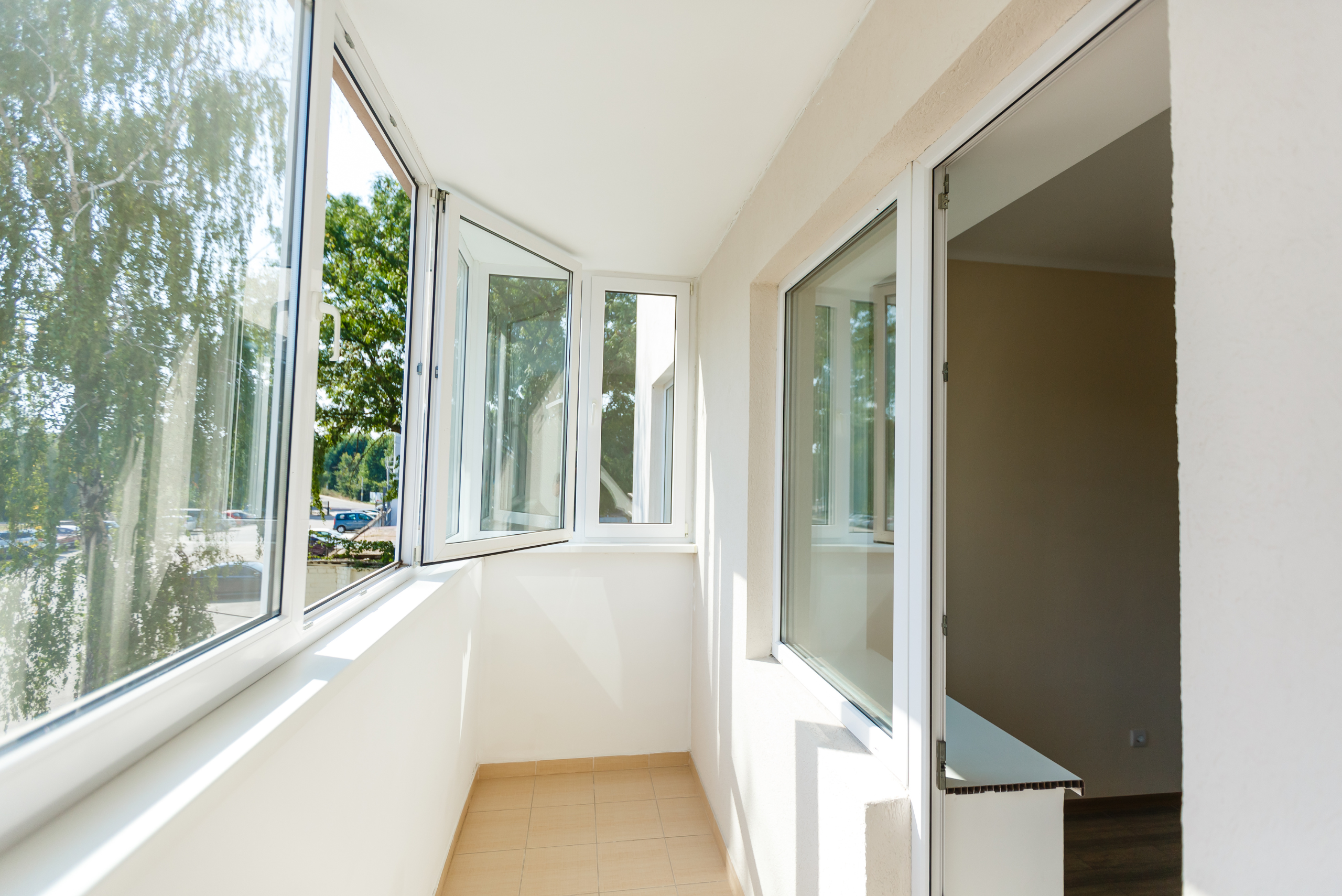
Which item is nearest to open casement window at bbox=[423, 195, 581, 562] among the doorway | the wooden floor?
the doorway

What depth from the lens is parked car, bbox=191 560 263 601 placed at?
1.06 m

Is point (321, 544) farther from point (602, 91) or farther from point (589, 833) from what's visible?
point (589, 833)

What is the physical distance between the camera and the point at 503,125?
2098 millimetres

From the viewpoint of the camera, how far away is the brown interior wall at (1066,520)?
313 cm

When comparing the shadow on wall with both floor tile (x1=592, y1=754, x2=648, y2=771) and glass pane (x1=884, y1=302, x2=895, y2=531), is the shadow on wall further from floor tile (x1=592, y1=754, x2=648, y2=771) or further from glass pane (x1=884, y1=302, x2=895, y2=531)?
floor tile (x1=592, y1=754, x2=648, y2=771)

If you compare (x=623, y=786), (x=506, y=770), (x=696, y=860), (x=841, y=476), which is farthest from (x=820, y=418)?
(x=506, y=770)

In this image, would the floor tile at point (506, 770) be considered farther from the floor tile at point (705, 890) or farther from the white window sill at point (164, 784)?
the white window sill at point (164, 784)

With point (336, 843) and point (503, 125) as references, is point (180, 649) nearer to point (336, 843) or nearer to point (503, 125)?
point (336, 843)

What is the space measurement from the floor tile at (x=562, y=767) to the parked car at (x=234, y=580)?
2.54 meters

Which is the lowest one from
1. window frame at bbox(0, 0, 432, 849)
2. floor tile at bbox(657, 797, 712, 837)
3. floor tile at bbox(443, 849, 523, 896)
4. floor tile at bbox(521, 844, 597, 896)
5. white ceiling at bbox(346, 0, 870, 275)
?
floor tile at bbox(657, 797, 712, 837)

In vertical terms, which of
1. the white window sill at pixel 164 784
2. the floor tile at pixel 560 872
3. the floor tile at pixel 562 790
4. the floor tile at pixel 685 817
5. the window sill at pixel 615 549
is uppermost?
the white window sill at pixel 164 784

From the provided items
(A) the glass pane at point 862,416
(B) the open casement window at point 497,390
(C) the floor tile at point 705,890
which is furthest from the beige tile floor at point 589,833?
(A) the glass pane at point 862,416

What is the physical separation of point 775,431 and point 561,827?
2.00m

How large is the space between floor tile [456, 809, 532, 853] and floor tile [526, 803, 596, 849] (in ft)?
0.14
